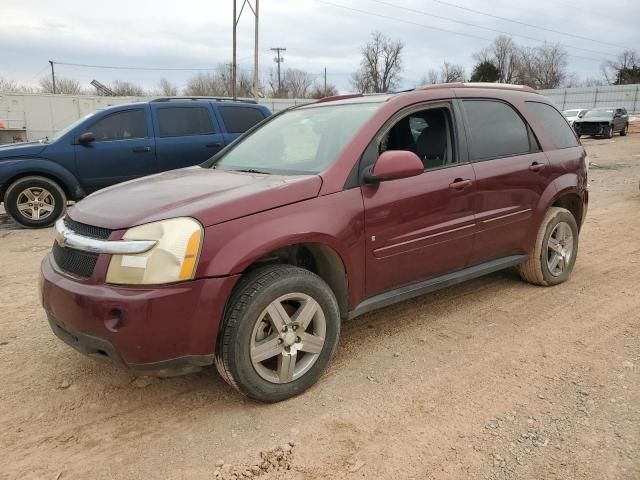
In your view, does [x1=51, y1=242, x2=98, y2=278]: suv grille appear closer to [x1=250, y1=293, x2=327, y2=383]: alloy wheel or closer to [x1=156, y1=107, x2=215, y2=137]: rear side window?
[x1=250, y1=293, x2=327, y2=383]: alloy wheel

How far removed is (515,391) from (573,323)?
125 cm

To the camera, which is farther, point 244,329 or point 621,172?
point 621,172

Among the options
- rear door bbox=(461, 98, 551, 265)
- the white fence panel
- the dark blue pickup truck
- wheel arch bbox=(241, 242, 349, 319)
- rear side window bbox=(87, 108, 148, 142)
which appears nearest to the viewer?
wheel arch bbox=(241, 242, 349, 319)

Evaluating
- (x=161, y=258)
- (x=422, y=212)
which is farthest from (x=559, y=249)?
(x=161, y=258)

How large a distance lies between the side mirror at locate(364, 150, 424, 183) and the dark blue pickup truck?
5611 millimetres

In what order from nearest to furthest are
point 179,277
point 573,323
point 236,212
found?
Result: point 179,277 < point 236,212 < point 573,323

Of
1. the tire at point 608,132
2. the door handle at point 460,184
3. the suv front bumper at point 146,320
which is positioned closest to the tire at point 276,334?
the suv front bumper at point 146,320

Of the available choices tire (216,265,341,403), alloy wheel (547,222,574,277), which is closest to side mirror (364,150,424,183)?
tire (216,265,341,403)

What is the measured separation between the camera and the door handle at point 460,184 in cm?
369

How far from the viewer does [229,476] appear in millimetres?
2365

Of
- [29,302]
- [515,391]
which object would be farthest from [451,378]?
[29,302]

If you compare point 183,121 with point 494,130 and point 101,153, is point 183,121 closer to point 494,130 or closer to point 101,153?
point 101,153

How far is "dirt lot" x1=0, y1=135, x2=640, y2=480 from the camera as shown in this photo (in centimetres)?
243

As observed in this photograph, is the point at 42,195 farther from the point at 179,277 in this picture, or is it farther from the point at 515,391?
the point at 515,391
